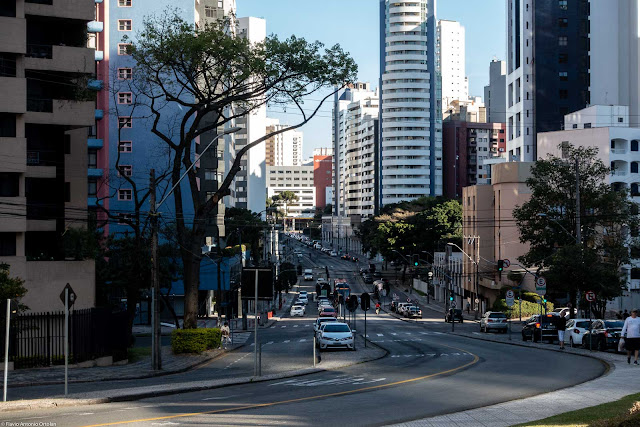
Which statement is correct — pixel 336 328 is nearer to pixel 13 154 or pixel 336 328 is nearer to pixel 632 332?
pixel 13 154

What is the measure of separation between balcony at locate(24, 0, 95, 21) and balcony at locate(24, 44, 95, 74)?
1509 mm

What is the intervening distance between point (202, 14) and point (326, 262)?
9582 centimetres

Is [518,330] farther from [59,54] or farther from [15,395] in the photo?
[15,395]

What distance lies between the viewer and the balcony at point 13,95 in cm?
3438

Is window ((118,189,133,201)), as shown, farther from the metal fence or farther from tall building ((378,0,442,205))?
tall building ((378,0,442,205))

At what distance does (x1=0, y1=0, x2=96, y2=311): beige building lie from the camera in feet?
113

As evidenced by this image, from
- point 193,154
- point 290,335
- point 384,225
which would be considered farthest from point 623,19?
point 290,335

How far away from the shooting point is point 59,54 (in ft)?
126

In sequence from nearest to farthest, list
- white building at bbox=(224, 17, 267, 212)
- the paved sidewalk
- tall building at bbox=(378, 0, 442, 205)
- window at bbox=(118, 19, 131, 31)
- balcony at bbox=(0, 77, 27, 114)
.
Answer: the paved sidewalk → balcony at bbox=(0, 77, 27, 114) → window at bbox=(118, 19, 131, 31) → white building at bbox=(224, 17, 267, 212) → tall building at bbox=(378, 0, 442, 205)

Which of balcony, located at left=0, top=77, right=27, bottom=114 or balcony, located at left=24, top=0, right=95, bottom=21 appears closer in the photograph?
balcony, located at left=0, top=77, right=27, bottom=114

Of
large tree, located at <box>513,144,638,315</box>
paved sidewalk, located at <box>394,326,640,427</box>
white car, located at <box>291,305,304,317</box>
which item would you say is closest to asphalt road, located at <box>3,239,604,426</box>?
paved sidewalk, located at <box>394,326,640,427</box>

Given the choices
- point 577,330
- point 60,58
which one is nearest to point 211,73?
point 60,58

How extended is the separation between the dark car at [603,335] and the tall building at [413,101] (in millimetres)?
156048

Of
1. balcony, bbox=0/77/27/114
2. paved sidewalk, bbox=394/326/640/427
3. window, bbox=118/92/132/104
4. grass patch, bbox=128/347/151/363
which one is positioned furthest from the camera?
window, bbox=118/92/132/104
